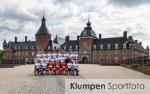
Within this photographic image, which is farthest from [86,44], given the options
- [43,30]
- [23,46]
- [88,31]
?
[23,46]

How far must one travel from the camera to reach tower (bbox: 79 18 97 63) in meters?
80.4

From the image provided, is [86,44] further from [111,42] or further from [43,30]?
[43,30]

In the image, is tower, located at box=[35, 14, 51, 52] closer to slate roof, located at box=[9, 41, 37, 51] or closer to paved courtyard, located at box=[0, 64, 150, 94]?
slate roof, located at box=[9, 41, 37, 51]

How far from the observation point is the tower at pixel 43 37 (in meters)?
87.4

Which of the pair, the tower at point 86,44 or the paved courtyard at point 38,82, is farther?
the tower at point 86,44

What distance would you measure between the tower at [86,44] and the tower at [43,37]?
12823mm

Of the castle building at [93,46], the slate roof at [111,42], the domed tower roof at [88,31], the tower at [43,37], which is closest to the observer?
the castle building at [93,46]

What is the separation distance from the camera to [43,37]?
8750 centimetres

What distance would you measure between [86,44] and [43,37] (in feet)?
50.9

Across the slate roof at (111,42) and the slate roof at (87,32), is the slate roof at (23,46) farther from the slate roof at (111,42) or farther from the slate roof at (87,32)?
the slate roof at (111,42)

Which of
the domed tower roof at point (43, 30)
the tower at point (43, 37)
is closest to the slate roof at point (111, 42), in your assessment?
the tower at point (43, 37)

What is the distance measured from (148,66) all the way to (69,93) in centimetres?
1333

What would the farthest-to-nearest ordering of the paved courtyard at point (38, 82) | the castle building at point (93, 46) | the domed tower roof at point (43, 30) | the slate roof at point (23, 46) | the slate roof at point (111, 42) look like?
the slate roof at point (23, 46), the domed tower roof at point (43, 30), the slate roof at point (111, 42), the castle building at point (93, 46), the paved courtyard at point (38, 82)

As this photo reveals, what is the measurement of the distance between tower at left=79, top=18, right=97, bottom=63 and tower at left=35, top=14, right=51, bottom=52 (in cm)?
1282
